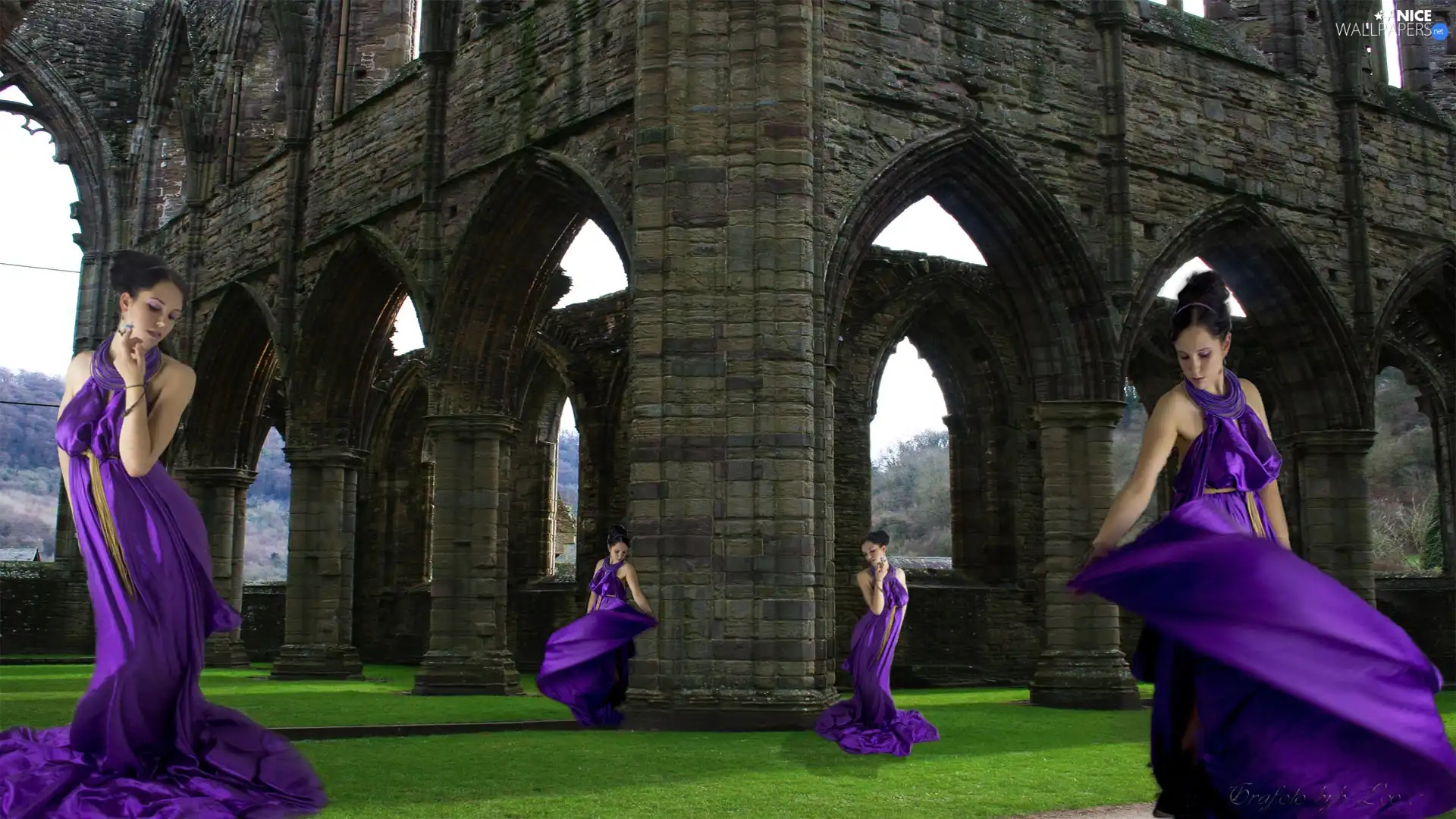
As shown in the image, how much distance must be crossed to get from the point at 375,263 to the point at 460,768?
33.6 feet

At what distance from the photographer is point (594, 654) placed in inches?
405

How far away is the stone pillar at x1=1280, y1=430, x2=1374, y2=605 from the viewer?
14820 millimetres

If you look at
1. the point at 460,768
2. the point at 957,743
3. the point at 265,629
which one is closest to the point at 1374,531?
the point at 265,629

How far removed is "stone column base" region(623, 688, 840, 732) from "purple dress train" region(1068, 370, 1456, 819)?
21.2 feet

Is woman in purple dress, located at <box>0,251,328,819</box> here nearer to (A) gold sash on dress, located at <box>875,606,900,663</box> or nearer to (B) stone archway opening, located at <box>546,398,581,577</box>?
(A) gold sash on dress, located at <box>875,606,900,663</box>

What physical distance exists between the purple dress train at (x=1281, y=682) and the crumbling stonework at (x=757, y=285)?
262 inches

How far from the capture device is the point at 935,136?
12.4 metres

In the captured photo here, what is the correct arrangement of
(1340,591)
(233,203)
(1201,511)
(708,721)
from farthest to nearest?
(233,203) < (708,721) < (1201,511) < (1340,591)

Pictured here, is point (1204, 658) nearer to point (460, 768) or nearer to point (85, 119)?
point (460, 768)

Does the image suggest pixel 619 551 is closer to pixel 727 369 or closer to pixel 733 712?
pixel 733 712

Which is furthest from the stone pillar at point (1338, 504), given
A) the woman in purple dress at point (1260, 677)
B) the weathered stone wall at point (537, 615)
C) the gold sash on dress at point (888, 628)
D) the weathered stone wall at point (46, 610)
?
the weathered stone wall at point (46, 610)

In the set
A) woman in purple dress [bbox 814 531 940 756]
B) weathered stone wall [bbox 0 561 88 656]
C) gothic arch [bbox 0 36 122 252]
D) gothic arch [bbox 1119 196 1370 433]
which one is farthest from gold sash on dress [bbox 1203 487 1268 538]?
gothic arch [bbox 0 36 122 252]

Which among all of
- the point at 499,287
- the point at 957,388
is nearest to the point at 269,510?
the point at 957,388

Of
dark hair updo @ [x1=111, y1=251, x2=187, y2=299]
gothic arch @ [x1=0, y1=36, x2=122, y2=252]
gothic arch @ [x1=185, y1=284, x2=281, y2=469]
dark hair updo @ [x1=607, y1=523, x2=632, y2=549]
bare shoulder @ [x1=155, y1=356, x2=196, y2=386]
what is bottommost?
dark hair updo @ [x1=607, y1=523, x2=632, y2=549]
